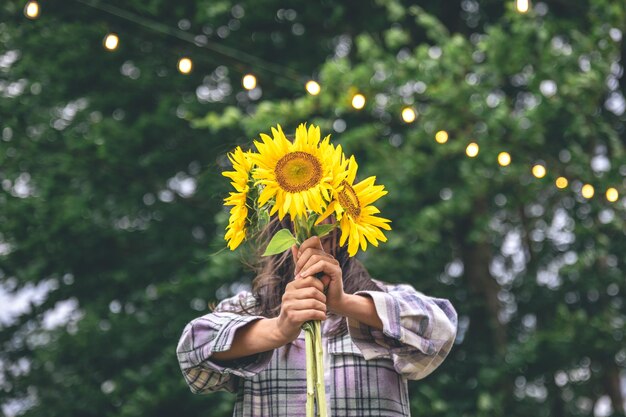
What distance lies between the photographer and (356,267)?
6.57ft

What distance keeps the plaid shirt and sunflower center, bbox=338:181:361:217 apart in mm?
197

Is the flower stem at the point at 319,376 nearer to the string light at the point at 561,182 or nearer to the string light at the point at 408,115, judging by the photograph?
the string light at the point at 408,115

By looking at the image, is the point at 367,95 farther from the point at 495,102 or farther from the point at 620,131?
the point at 620,131

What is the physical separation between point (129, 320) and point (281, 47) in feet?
7.68

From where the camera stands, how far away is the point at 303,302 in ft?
5.28

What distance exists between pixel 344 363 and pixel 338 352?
2cm

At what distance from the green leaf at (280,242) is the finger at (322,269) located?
0.19 ft

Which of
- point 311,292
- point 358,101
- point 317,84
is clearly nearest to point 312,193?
point 311,292

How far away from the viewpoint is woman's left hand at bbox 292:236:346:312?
1.63m

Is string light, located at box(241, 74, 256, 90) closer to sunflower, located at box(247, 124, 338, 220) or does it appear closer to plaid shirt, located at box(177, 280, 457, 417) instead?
plaid shirt, located at box(177, 280, 457, 417)

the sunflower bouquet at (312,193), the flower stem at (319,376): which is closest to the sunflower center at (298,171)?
the sunflower bouquet at (312,193)

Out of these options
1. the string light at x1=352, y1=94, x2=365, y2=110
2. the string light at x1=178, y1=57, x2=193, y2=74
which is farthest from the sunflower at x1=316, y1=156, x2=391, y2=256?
the string light at x1=352, y1=94, x2=365, y2=110

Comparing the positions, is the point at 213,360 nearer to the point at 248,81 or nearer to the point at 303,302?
the point at 303,302

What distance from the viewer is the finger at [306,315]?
160 cm
